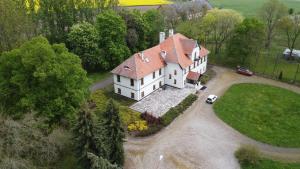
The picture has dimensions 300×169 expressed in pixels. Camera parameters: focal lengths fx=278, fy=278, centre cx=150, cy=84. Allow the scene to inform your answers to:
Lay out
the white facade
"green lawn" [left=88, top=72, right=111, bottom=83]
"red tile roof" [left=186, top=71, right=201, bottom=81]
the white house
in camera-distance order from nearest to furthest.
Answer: the white house, the white facade, "red tile roof" [left=186, top=71, right=201, bottom=81], "green lawn" [left=88, top=72, right=111, bottom=83]

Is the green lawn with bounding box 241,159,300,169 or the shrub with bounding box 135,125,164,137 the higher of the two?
the shrub with bounding box 135,125,164,137

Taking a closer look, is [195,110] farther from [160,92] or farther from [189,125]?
[160,92]

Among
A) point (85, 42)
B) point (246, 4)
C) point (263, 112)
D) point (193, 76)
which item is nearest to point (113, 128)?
point (193, 76)

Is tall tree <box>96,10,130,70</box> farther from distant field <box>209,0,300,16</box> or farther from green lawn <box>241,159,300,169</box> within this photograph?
distant field <box>209,0,300,16</box>

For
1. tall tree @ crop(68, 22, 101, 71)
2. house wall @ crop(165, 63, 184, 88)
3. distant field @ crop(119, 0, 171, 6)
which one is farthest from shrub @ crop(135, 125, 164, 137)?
distant field @ crop(119, 0, 171, 6)

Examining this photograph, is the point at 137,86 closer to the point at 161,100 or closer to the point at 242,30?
the point at 161,100

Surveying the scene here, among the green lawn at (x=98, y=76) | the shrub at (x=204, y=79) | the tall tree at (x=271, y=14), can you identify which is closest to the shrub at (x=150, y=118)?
the shrub at (x=204, y=79)

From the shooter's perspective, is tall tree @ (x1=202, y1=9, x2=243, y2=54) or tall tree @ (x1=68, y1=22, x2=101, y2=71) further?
tall tree @ (x1=202, y1=9, x2=243, y2=54)
